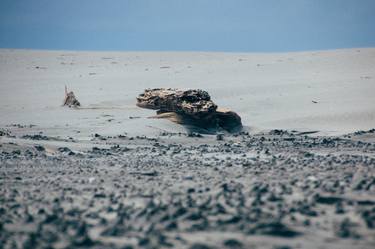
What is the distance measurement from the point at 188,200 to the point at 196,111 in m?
7.10

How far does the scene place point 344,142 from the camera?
325 inches

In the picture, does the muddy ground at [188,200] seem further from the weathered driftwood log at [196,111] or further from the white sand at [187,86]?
the white sand at [187,86]

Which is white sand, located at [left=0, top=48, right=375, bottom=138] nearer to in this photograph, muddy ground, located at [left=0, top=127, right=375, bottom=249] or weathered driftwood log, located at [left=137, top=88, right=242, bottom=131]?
weathered driftwood log, located at [left=137, top=88, right=242, bottom=131]

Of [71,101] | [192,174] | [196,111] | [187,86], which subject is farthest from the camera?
[187,86]

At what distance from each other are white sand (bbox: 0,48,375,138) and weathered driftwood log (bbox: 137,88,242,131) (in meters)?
0.54

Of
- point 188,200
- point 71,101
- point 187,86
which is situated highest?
point 187,86

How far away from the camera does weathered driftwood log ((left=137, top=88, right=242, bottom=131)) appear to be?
1088 cm

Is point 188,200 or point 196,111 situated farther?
point 196,111

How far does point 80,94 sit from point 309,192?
15311 millimetres

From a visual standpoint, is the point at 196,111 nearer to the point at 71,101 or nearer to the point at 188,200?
the point at 71,101

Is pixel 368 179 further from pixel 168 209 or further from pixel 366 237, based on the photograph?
pixel 168 209

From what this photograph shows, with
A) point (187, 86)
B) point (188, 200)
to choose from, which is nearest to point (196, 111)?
point (188, 200)

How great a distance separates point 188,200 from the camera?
3.78 metres

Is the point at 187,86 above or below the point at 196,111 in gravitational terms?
above
